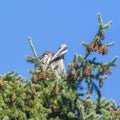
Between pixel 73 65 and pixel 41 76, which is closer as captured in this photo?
pixel 73 65

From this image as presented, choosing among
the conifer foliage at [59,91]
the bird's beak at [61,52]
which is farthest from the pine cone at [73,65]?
the bird's beak at [61,52]

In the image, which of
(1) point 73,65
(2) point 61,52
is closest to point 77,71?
(1) point 73,65

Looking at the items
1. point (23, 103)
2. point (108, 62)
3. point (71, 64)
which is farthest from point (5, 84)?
point (108, 62)

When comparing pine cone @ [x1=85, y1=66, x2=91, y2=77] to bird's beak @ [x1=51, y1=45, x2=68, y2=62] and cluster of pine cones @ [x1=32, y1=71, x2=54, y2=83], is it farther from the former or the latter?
bird's beak @ [x1=51, y1=45, x2=68, y2=62]

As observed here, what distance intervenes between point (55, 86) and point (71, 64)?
657 millimetres

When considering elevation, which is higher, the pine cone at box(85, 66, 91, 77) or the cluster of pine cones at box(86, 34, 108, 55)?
the cluster of pine cones at box(86, 34, 108, 55)

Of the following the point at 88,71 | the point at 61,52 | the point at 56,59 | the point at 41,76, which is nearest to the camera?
the point at 88,71

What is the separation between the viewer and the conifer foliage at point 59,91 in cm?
1360

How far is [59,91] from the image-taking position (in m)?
14.2

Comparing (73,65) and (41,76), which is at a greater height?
(41,76)

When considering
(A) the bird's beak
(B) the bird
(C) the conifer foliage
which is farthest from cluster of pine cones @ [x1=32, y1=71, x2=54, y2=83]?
(B) the bird

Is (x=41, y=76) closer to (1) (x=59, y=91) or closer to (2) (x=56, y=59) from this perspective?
(1) (x=59, y=91)

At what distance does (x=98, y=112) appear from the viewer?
14719mm

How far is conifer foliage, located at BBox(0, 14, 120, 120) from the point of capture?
1360 centimetres
